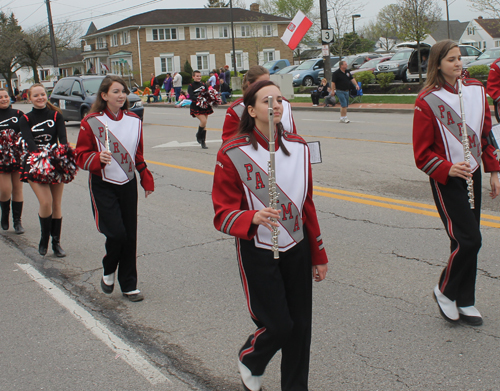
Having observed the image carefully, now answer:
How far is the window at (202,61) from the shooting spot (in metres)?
65.4

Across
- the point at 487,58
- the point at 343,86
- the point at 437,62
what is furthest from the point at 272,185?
the point at 487,58

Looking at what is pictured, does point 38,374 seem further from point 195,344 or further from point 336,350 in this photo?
point 336,350

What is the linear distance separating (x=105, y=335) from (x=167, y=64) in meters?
61.4

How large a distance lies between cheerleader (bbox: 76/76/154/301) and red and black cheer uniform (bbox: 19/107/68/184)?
62.3 inches

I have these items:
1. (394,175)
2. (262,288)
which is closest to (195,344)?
(262,288)

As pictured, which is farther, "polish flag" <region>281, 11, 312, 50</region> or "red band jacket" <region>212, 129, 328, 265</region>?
"polish flag" <region>281, 11, 312, 50</region>

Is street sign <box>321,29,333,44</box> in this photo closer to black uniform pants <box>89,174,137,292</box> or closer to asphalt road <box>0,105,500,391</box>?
asphalt road <box>0,105,500,391</box>

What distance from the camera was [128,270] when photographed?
4.98m

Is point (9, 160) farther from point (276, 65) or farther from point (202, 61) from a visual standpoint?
A: point (202, 61)

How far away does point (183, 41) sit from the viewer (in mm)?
64125

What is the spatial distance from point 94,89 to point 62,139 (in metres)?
15.2

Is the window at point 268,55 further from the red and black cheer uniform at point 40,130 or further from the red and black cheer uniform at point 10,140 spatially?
the red and black cheer uniform at point 40,130

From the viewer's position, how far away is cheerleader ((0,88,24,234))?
715cm

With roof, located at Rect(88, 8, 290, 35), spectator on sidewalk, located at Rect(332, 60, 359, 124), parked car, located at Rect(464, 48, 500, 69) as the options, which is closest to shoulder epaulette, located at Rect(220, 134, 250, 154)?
spectator on sidewalk, located at Rect(332, 60, 359, 124)
